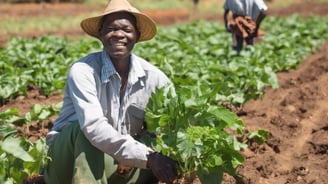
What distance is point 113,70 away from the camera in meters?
3.44

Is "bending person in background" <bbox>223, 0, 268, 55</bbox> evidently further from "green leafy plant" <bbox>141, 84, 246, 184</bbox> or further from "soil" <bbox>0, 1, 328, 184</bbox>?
"green leafy plant" <bbox>141, 84, 246, 184</bbox>

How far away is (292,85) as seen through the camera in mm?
7562

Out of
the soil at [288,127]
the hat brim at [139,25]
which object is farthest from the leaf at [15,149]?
the soil at [288,127]

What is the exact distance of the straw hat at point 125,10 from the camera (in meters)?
3.43

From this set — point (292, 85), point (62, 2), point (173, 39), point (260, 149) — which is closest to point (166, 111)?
point (260, 149)

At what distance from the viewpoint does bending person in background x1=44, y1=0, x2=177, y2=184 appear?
126 inches

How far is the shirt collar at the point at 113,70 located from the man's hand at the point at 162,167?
529mm

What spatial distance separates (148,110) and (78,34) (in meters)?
11.5

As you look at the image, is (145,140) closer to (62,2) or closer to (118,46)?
(118,46)

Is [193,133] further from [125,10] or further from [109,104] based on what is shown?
[125,10]

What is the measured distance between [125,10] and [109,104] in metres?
0.56

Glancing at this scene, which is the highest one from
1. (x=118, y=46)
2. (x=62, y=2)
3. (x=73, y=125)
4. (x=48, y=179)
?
(x=118, y=46)

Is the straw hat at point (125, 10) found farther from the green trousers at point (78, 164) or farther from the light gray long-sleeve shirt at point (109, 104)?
the green trousers at point (78, 164)

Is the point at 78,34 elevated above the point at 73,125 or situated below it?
below
